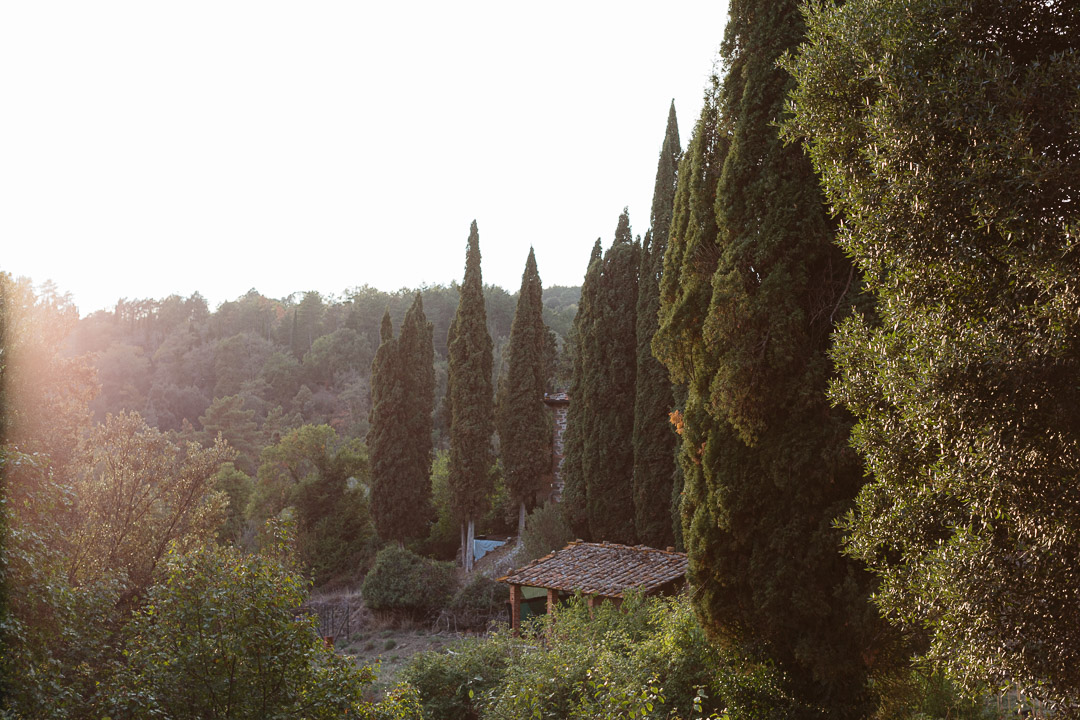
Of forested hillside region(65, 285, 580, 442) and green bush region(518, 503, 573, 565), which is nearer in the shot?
green bush region(518, 503, 573, 565)

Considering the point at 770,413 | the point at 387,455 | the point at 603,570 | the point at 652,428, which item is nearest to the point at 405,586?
the point at 387,455

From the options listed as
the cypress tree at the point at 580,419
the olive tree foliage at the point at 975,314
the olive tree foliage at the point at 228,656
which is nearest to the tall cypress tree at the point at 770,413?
the olive tree foliage at the point at 975,314

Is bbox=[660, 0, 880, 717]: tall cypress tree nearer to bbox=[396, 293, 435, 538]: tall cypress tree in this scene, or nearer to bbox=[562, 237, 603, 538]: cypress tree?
bbox=[562, 237, 603, 538]: cypress tree

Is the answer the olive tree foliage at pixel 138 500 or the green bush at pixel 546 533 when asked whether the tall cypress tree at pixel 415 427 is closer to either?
the green bush at pixel 546 533

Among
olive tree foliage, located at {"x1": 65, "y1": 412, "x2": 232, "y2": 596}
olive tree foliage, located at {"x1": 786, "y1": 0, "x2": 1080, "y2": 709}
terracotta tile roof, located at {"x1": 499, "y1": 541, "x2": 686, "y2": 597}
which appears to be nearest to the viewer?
olive tree foliage, located at {"x1": 786, "y1": 0, "x2": 1080, "y2": 709}

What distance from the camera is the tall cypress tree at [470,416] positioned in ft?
81.4

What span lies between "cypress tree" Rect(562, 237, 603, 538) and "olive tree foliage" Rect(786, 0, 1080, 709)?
17035mm

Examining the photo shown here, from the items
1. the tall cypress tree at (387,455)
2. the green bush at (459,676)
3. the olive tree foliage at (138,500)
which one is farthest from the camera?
the tall cypress tree at (387,455)

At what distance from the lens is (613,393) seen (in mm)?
20922

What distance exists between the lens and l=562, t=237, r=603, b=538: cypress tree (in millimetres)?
21438

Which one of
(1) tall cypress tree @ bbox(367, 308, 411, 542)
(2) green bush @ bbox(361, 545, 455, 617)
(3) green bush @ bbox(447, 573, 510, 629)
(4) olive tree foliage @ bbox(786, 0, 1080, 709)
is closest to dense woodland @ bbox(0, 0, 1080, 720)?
(4) olive tree foliage @ bbox(786, 0, 1080, 709)

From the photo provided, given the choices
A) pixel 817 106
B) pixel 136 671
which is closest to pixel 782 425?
pixel 817 106

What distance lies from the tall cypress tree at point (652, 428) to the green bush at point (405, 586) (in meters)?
6.45

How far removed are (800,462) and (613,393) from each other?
13.9 m
